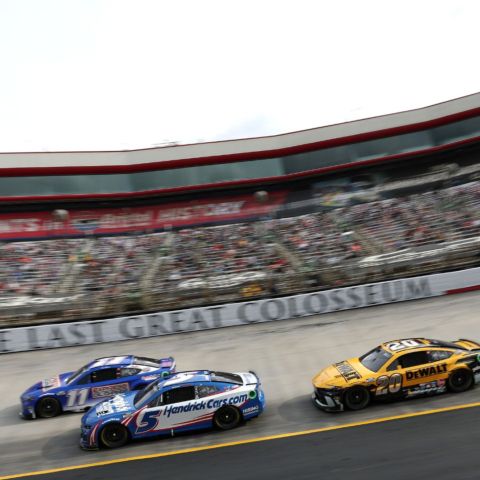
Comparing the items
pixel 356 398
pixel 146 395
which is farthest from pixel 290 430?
pixel 146 395

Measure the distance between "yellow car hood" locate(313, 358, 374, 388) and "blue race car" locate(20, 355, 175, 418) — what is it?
376cm

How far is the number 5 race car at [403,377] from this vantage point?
414 inches

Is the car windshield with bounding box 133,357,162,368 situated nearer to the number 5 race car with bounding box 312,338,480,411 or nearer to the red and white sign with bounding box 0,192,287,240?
the number 5 race car with bounding box 312,338,480,411

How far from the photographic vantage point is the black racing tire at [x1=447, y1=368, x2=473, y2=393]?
10.7m

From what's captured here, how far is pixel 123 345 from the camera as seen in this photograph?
18.9 metres

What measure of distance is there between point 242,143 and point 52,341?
18201 millimetres

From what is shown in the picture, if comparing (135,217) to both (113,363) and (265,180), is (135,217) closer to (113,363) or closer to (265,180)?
(265,180)

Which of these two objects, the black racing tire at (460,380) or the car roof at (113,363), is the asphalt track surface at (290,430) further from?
the car roof at (113,363)

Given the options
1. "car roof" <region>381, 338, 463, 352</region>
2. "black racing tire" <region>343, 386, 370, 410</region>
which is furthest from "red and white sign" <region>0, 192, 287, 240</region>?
"black racing tire" <region>343, 386, 370, 410</region>

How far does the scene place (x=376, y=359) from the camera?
435 inches

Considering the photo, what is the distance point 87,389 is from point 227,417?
3.99 m

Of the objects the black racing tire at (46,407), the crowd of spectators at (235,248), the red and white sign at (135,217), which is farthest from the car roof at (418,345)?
the red and white sign at (135,217)

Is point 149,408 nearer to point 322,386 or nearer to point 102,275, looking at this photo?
point 322,386

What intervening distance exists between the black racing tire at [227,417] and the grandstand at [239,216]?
10.3 m
